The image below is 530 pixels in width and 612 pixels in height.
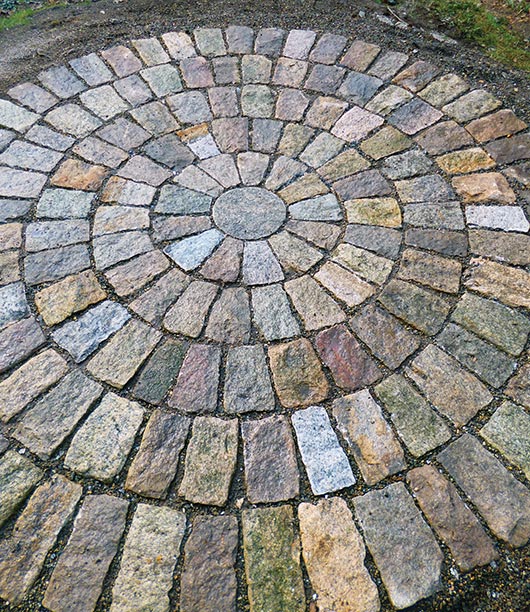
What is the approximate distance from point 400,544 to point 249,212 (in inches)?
72.7

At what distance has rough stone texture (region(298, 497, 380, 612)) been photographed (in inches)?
76.0

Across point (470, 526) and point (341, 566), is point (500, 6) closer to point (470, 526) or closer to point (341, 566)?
point (470, 526)

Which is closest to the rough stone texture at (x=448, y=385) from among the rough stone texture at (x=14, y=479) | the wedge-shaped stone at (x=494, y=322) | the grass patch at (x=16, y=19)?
the wedge-shaped stone at (x=494, y=322)

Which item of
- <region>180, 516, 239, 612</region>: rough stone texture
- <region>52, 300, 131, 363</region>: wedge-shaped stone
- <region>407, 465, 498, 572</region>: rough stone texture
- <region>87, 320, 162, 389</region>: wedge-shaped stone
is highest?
<region>52, 300, 131, 363</region>: wedge-shaped stone

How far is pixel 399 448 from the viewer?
2.27 m

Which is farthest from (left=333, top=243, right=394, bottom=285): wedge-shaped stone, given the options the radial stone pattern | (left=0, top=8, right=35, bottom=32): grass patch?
(left=0, top=8, right=35, bottom=32): grass patch

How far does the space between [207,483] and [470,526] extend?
1007 millimetres

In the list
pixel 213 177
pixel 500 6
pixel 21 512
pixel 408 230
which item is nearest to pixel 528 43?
pixel 500 6

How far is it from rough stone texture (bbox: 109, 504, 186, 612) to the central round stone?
1500 mm

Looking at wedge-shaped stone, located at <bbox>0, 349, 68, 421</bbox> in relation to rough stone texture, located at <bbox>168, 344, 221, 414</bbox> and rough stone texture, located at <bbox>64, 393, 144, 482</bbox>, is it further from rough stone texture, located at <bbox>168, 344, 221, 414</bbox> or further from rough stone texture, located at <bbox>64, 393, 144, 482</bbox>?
rough stone texture, located at <bbox>168, 344, 221, 414</bbox>

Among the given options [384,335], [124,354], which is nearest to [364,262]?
[384,335]

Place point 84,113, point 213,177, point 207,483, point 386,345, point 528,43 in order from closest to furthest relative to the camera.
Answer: point 207,483
point 386,345
point 213,177
point 84,113
point 528,43

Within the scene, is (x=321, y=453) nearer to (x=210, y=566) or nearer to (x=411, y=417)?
(x=411, y=417)

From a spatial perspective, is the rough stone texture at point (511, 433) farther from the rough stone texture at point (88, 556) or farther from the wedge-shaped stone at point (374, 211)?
the rough stone texture at point (88, 556)
